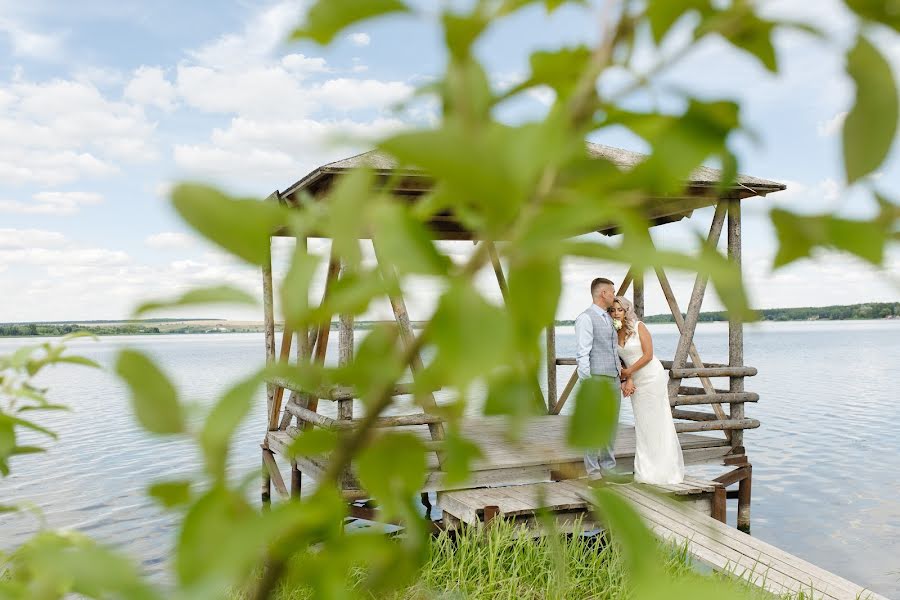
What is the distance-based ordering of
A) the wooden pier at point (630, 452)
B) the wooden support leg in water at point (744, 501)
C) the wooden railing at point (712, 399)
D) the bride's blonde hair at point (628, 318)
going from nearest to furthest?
the wooden pier at point (630, 452) < the bride's blonde hair at point (628, 318) < the wooden railing at point (712, 399) < the wooden support leg in water at point (744, 501)

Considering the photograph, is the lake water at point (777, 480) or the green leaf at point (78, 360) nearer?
the green leaf at point (78, 360)

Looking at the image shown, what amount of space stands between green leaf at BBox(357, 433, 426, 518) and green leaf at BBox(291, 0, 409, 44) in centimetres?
19

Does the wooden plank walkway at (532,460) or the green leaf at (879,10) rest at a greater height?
the green leaf at (879,10)

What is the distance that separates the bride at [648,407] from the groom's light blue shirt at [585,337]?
35 centimetres

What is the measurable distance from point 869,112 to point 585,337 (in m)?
7.13

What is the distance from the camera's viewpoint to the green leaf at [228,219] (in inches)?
12.1

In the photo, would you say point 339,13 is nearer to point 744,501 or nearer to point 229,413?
point 229,413

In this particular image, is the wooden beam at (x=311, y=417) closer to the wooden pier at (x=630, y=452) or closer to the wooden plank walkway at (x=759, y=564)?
the wooden pier at (x=630, y=452)

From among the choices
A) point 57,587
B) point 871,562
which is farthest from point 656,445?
point 57,587

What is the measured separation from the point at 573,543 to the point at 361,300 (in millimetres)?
5567

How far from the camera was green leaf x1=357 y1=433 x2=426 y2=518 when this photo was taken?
35 centimetres

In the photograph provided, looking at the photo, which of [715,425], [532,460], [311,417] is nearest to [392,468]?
[532,460]

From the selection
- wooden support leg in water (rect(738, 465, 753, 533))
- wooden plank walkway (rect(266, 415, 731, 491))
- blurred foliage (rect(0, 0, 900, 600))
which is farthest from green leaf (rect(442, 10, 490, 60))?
wooden support leg in water (rect(738, 465, 753, 533))

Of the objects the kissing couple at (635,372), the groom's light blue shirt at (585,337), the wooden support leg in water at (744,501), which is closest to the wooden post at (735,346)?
the wooden support leg in water at (744,501)
